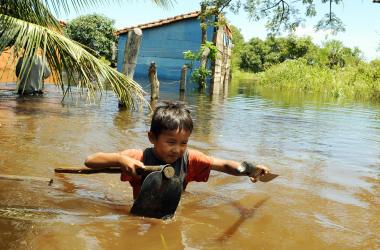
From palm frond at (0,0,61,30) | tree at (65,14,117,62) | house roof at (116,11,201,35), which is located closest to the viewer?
palm frond at (0,0,61,30)

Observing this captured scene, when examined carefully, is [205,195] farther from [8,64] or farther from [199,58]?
[199,58]

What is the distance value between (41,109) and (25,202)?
20.5ft

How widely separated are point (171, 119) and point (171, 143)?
0.15 meters

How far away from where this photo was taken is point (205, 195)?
3980mm

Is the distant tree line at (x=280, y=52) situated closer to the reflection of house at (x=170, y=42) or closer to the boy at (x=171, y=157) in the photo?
the reflection of house at (x=170, y=42)

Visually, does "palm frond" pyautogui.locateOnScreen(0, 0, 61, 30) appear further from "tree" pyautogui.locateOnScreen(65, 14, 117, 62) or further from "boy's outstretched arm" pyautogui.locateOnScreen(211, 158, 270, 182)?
"tree" pyautogui.locateOnScreen(65, 14, 117, 62)

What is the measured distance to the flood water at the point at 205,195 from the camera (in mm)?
2732

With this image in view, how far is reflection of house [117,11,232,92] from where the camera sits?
25656 mm

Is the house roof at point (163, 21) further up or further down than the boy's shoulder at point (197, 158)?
further up

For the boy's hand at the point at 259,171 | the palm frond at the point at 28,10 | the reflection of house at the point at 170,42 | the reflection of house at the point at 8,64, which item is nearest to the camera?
the boy's hand at the point at 259,171

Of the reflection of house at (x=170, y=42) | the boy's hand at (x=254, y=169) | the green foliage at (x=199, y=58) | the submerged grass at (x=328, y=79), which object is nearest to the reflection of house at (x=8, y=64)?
the boy's hand at (x=254, y=169)

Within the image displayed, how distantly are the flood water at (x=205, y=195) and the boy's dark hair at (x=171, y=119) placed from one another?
0.65m

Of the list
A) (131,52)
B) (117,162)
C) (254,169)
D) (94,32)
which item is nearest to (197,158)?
(254,169)

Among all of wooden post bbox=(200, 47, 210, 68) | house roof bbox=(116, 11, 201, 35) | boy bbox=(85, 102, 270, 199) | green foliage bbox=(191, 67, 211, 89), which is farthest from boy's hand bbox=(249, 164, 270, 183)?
house roof bbox=(116, 11, 201, 35)
